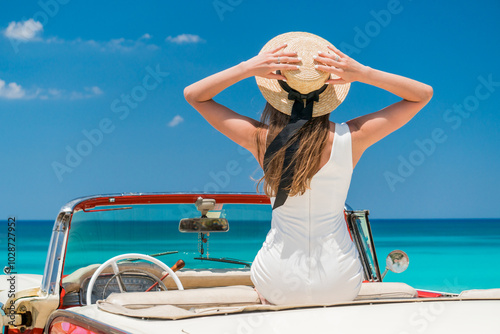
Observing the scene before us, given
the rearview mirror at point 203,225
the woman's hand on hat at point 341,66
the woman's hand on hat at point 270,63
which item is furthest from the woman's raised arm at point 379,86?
the rearview mirror at point 203,225

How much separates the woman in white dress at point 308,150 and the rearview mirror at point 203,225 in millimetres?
1426

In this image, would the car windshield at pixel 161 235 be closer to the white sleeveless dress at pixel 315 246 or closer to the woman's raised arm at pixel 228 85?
the woman's raised arm at pixel 228 85

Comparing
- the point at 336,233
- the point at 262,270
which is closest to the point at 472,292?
the point at 336,233

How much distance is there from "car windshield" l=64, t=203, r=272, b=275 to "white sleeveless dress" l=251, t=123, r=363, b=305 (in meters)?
1.50

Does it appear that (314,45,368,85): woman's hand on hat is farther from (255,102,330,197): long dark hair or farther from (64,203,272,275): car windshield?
(64,203,272,275): car windshield

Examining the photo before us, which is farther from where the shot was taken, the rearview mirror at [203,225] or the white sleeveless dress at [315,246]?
the rearview mirror at [203,225]

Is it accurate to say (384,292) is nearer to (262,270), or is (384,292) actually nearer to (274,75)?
(262,270)

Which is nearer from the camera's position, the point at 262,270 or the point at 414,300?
the point at 414,300

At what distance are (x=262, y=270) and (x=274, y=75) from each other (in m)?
0.81

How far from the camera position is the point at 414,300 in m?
2.28

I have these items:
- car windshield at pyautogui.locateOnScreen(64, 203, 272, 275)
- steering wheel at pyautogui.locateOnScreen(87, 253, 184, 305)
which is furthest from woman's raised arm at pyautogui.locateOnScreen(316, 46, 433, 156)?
car windshield at pyautogui.locateOnScreen(64, 203, 272, 275)

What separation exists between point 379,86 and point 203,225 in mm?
1847

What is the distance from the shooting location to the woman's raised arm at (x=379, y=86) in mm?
2400

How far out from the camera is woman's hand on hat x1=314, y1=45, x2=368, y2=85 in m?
2.39
